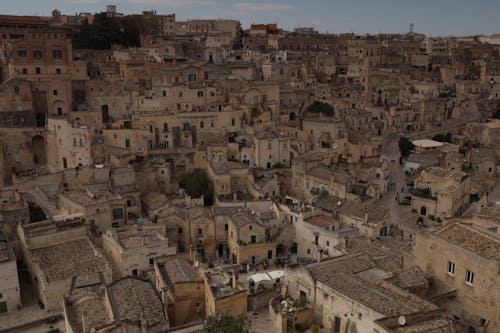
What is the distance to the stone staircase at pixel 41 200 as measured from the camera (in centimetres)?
2785

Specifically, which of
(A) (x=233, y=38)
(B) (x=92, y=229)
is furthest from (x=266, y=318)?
(A) (x=233, y=38)

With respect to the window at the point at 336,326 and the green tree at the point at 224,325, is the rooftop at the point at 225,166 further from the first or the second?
the window at the point at 336,326

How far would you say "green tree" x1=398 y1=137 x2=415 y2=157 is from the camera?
4147cm

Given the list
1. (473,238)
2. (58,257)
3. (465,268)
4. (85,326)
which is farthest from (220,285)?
(473,238)

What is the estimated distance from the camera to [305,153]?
3781cm

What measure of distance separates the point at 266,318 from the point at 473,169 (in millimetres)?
25579

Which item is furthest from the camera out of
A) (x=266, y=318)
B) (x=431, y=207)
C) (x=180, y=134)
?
(x=180, y=134)

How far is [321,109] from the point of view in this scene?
4500cm

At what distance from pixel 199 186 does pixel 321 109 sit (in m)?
→ 16.8

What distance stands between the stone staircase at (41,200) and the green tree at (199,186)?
8.09m

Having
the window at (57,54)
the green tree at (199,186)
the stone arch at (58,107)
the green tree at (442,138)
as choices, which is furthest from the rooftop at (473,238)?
the window at (57,54)

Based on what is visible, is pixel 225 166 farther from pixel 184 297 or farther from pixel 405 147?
pixel 405 147

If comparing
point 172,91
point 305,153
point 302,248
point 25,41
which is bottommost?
point 302,248

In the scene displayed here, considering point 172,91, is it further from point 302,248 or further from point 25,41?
point 302,248
